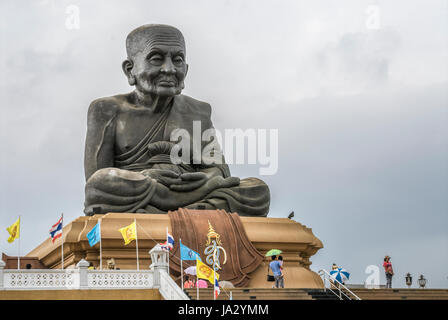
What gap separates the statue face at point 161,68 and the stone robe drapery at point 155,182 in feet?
2.77

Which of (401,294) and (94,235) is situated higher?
(94,235)

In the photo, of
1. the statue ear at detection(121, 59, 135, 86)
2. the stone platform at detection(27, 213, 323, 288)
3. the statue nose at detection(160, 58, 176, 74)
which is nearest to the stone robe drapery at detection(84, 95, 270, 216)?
the stone platform at detection(27, 213, 323, 288)

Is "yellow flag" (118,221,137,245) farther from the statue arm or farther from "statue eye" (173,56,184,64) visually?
"statue eye" (173,56,184,64)

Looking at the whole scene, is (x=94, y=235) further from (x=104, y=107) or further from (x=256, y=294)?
(x=104, y=107)

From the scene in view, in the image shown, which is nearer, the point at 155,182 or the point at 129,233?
the point at 129,233

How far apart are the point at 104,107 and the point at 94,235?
518cm

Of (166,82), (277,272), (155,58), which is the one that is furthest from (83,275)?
(155,58)

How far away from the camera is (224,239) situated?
842 inches

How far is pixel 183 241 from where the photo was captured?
2097 centimetres

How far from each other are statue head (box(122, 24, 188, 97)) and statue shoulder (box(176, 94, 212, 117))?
0.87m

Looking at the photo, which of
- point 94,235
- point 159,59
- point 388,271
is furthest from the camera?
point 159,59
